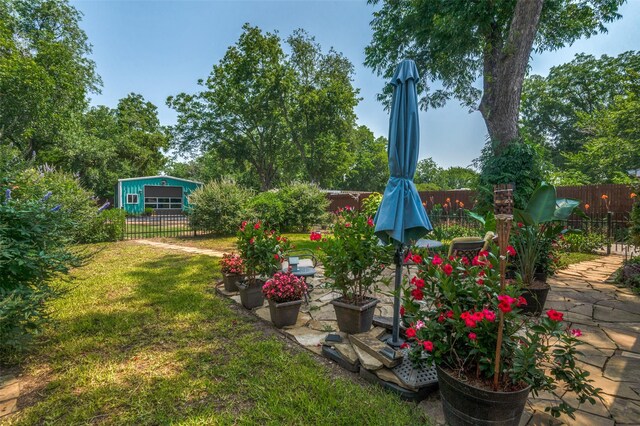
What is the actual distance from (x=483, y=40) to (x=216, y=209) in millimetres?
9711

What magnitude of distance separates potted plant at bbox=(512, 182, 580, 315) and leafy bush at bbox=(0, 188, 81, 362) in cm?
488

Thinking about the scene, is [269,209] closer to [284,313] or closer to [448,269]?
[284,313]

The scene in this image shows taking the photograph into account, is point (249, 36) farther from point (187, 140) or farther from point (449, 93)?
point (449, 93)

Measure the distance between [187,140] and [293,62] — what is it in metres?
10.0

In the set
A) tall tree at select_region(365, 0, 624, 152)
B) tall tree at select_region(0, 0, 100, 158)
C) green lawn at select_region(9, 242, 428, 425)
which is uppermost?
tall tree at select_region(0, 0, 100, 158)

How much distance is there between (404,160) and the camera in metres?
2.74

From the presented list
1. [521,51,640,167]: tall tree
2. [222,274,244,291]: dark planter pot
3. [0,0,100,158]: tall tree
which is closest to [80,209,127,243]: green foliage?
[222,274,244,291]: dark planter pot

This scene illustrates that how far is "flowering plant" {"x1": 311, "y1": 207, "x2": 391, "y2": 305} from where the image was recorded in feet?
9.96

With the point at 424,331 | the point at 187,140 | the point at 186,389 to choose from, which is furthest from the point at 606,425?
the point at 187,140

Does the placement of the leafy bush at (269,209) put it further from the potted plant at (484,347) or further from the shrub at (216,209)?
the potted plant at (484,347)

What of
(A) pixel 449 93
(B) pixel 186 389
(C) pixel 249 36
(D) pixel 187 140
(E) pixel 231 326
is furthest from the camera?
(D) pixel 187 140

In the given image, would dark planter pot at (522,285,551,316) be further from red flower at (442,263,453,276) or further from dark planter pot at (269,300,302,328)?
dark planter pot at (269,300,302,328)

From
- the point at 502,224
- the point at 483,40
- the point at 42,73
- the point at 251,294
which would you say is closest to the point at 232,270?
the point at 251,294

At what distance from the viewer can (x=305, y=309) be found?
4012 millimetres
